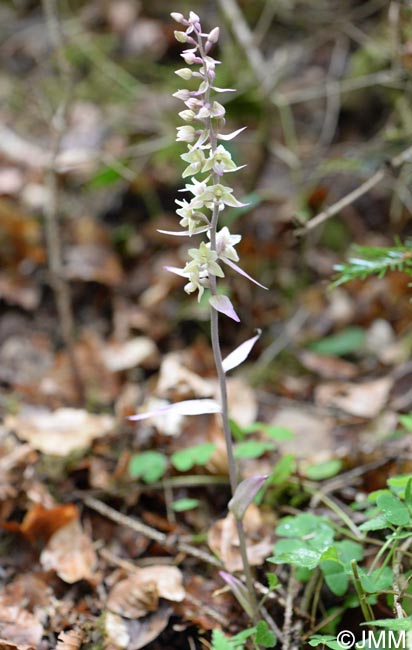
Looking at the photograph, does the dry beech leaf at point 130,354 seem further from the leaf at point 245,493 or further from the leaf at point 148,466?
the leaf at point 245,493

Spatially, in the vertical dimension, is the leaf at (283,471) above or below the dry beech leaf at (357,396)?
above

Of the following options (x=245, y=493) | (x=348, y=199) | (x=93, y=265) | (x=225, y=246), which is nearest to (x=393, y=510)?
(x=245, y=493)

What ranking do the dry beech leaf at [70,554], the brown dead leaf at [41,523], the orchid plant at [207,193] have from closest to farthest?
the orchid plant at [207,193] < the dry beech leaf at [70,554] < the brown dead leaf at [41,523]

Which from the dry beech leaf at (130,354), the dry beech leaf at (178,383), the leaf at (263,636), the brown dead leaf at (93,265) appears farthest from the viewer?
the brown dead leaf at (93,265)

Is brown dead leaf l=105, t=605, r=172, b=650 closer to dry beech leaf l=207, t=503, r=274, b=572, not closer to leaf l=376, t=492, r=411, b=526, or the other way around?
dry beech leaf l=207, t=503, r=274, b=572

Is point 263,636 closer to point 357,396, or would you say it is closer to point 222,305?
point 222,305

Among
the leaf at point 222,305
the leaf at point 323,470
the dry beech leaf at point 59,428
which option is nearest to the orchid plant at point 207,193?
the leaf at point 222,305

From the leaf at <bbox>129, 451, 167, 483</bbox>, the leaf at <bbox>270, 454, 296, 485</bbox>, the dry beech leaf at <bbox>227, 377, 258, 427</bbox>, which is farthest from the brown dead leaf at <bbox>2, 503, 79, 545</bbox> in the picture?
the dry beech leaf at <bbox>227, 377, 258, 427</bbox>
